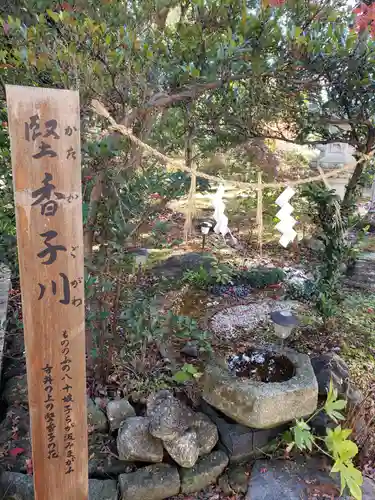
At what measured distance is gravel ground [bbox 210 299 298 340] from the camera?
13.6 ft

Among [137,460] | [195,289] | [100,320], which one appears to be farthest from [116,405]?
[195,289]

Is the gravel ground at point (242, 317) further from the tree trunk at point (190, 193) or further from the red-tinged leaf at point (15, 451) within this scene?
the red-tinged leaf at point (15, 451)

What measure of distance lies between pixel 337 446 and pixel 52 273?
215cm

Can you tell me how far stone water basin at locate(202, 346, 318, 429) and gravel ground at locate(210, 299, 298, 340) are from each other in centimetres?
109

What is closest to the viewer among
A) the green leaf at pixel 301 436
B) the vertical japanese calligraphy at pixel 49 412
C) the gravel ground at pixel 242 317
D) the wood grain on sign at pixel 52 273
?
the wood grain on sign at pixel 52 273

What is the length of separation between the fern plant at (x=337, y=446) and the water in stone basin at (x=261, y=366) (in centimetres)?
37

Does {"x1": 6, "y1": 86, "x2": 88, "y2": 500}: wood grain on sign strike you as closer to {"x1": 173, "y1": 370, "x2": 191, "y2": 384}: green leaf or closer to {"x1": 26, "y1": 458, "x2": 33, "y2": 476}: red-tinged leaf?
{"x1": 26, "y1": 458, "x2": 33, "y2": 476}: red-tinged leaf

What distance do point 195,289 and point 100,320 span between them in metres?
2.36

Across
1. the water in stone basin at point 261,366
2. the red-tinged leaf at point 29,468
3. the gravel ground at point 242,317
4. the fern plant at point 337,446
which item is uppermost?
the water in stone basin at point 261,366

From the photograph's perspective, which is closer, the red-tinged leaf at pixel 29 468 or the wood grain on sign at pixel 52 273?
the wood grain on sign at pixel 52 273

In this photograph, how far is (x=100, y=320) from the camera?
2.92 metres

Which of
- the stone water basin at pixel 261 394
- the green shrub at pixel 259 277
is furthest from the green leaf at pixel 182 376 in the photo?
the green shrub at pixel 259 277

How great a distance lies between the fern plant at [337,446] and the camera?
246 cm

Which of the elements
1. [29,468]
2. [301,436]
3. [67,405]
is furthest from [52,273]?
[301,436]
